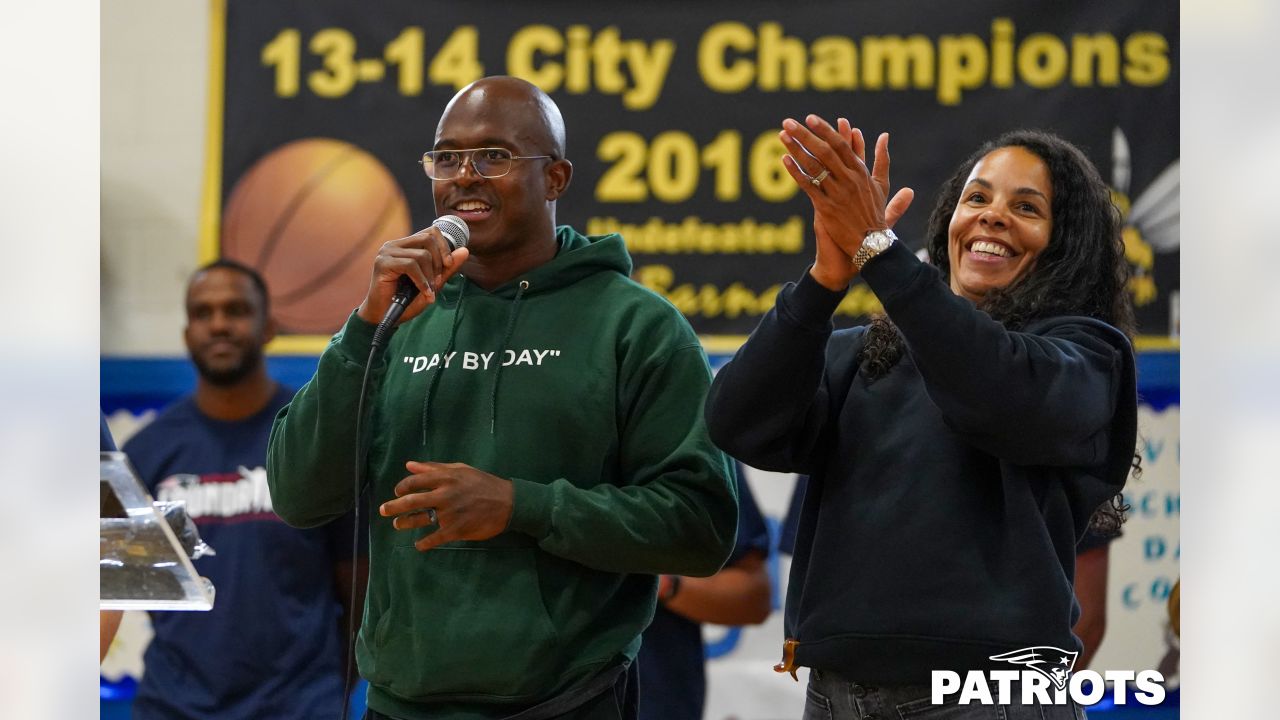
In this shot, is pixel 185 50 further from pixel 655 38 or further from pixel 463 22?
pixel 655 38

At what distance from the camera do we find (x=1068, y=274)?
1903mm

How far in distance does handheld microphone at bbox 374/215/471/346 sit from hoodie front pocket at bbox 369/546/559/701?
14.1 inches

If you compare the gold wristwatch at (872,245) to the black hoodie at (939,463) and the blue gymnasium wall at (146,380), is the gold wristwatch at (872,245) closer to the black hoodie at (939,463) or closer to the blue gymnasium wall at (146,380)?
the black hoodie at (939,463)

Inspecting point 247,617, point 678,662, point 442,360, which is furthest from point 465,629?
point 247,617

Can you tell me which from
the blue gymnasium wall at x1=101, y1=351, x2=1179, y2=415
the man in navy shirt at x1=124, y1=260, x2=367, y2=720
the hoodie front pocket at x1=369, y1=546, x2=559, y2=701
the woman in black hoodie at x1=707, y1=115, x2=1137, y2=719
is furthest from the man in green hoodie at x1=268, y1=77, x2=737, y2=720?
the blue gymnasium wall at x1=101, y1=351, x2=1179, y2=415

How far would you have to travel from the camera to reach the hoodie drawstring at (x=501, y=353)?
2.07m

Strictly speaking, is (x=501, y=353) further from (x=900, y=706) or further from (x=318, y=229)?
(x=318, y=229)

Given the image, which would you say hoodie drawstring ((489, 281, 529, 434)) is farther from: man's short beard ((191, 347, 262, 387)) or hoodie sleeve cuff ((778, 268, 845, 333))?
man's short beard ((191, 347, 262, 387))

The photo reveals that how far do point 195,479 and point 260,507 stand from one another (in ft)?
0.64

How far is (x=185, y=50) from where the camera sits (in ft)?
11.8

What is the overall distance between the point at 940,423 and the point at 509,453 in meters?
0.64

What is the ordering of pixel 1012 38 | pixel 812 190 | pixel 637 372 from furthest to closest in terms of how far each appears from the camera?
pixel 1012 38 < pixel 637 372 < pixel 812 190

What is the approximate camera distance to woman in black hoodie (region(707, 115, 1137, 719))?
1692mm
